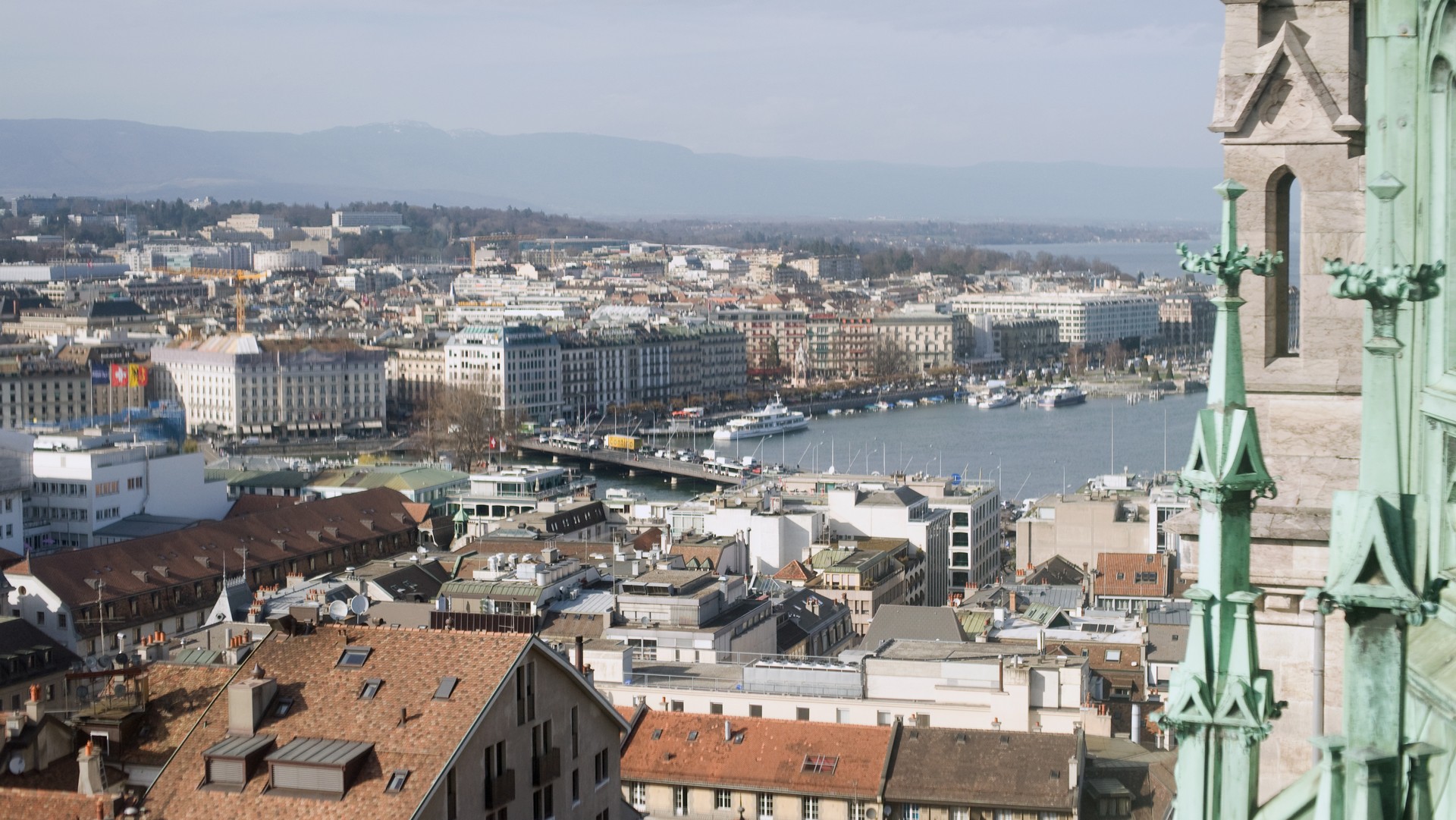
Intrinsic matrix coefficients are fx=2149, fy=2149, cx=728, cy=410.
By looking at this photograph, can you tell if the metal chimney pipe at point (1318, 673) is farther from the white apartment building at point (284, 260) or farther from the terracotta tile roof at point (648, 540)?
the white apartment building at point (284, 260)

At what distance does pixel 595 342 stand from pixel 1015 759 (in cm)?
4306

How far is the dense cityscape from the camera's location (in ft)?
5.41

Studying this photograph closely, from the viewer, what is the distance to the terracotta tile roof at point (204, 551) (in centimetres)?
1830

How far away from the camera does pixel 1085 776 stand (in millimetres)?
9766

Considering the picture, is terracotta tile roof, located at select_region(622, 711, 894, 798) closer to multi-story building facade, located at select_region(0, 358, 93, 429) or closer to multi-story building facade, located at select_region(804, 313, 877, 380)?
multi-story building facade, located at select_region(0, 358, 93, 429)

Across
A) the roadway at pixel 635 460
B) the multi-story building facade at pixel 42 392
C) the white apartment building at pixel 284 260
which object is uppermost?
the white apartment building at pixel 284 260

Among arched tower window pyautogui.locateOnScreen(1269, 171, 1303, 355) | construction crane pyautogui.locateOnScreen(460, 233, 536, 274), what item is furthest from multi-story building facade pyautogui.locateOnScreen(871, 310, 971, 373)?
arched tower window pyautogui.locateOnScreen(1269, 171, 1303, 355)

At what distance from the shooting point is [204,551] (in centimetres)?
2052

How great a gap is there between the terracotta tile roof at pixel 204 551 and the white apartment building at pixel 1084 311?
4975 cm

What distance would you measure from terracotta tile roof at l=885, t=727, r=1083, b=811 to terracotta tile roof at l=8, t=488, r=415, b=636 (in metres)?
10.0

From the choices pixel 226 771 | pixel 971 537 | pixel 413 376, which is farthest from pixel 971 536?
pixel 413 376

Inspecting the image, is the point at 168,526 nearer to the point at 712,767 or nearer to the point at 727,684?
the point at 727,684

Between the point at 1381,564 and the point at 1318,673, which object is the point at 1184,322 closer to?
the point at 1318,673

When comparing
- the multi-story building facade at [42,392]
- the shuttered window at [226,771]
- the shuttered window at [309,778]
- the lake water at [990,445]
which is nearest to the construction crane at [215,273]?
the multi-story building facade at [42,392]
